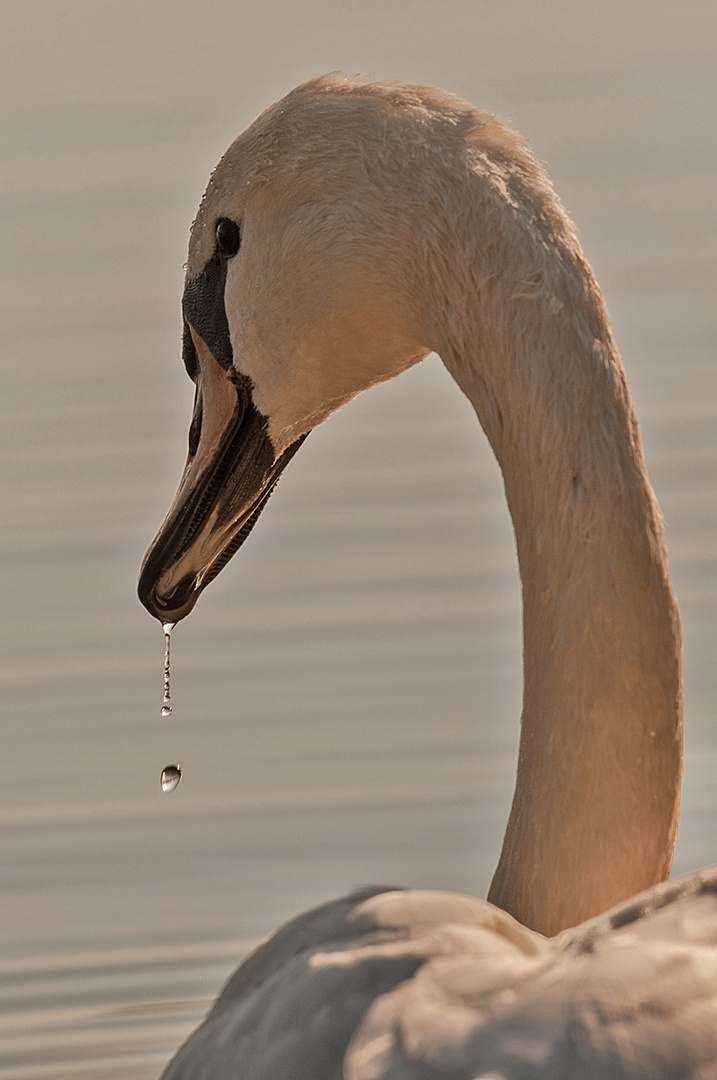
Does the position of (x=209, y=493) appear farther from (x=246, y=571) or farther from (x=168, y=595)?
(x=246, y=571)

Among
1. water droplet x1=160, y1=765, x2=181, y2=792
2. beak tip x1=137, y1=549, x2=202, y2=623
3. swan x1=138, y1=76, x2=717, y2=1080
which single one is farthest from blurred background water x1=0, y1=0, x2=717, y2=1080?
swan x1=138, y1=76, x2=717, y2=1080

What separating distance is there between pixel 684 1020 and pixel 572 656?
1.05 meters

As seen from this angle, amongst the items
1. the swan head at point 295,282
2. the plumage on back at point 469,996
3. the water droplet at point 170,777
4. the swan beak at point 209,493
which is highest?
the swan head at point 295,282

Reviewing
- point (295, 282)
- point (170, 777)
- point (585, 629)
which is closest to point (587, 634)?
point (585, 629)

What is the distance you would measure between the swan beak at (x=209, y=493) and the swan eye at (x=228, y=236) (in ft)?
0.65

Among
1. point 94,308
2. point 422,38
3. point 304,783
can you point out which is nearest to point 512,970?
→ point 304,783

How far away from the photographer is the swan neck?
2938 mm

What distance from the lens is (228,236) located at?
360cm

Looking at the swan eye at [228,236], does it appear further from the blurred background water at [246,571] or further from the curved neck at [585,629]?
the blurred background water at [246,571]

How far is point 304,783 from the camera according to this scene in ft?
16.4

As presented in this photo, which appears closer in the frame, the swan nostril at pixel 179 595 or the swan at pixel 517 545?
the swan at pixel 517 545

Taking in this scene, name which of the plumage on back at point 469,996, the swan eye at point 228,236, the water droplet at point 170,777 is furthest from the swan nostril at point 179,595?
the plumage on back at point 469,996

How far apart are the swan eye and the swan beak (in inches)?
7.8

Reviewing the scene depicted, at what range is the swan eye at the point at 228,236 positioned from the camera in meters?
3.58
